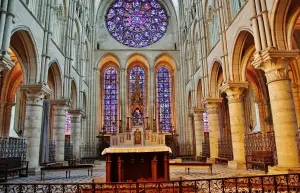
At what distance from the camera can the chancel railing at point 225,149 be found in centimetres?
1741

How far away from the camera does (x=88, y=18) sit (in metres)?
28.3

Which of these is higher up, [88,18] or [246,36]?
[88,18]

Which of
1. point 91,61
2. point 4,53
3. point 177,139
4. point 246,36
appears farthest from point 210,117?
point 91,61

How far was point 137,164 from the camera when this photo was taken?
983 centimetres

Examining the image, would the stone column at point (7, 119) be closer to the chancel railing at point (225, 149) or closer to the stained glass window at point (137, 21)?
the stained glass window at point (137, 21)

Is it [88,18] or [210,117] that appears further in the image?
[88,18]

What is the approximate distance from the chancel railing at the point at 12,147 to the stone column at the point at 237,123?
1122cm

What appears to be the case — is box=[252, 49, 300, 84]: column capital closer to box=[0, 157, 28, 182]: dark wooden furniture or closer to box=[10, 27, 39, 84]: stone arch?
box=[0, 157, 28, 182]: dark wooden furniture

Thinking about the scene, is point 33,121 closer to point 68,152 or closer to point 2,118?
point 68,152

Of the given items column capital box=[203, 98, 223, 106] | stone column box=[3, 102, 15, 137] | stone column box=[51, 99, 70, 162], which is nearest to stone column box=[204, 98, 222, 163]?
column capital box=[203, 98, 223, 106]

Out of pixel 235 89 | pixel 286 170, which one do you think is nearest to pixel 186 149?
pixel 235 89

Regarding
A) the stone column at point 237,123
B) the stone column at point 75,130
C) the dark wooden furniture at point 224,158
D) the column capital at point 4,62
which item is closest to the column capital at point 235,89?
the stone column at point 237,123

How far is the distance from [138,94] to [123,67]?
12.0 feet

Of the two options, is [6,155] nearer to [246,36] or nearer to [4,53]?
[4,53]
